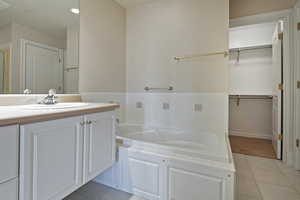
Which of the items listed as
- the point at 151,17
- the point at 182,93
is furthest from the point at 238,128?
the point at 151,17

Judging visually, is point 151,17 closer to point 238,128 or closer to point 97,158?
point 97,158

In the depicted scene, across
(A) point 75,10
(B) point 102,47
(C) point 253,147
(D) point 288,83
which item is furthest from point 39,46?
(C) point 253,147

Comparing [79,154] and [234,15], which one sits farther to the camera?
[234,15]

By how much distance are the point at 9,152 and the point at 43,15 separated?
1.40 metres

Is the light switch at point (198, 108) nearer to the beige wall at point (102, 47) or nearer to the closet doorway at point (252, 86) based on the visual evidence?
the beige wall at point (102, 47)

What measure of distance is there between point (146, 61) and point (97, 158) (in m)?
1.73

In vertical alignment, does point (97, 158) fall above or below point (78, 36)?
below

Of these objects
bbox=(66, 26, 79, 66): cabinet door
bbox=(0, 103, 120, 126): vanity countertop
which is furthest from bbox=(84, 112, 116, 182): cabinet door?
bbox=(66, 26, 79, 66): cabinet door

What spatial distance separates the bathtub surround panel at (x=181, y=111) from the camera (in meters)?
2.18

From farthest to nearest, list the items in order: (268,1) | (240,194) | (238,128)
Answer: (238,128) < (268,1) < (240,194)

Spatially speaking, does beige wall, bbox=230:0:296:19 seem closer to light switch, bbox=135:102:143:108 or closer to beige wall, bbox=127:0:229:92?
beige wall, bbox=127:0:229:92

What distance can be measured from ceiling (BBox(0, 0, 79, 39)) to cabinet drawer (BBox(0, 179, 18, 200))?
1.23 m

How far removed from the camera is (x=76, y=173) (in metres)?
1.16

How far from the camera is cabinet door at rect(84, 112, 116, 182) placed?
1247 mm
